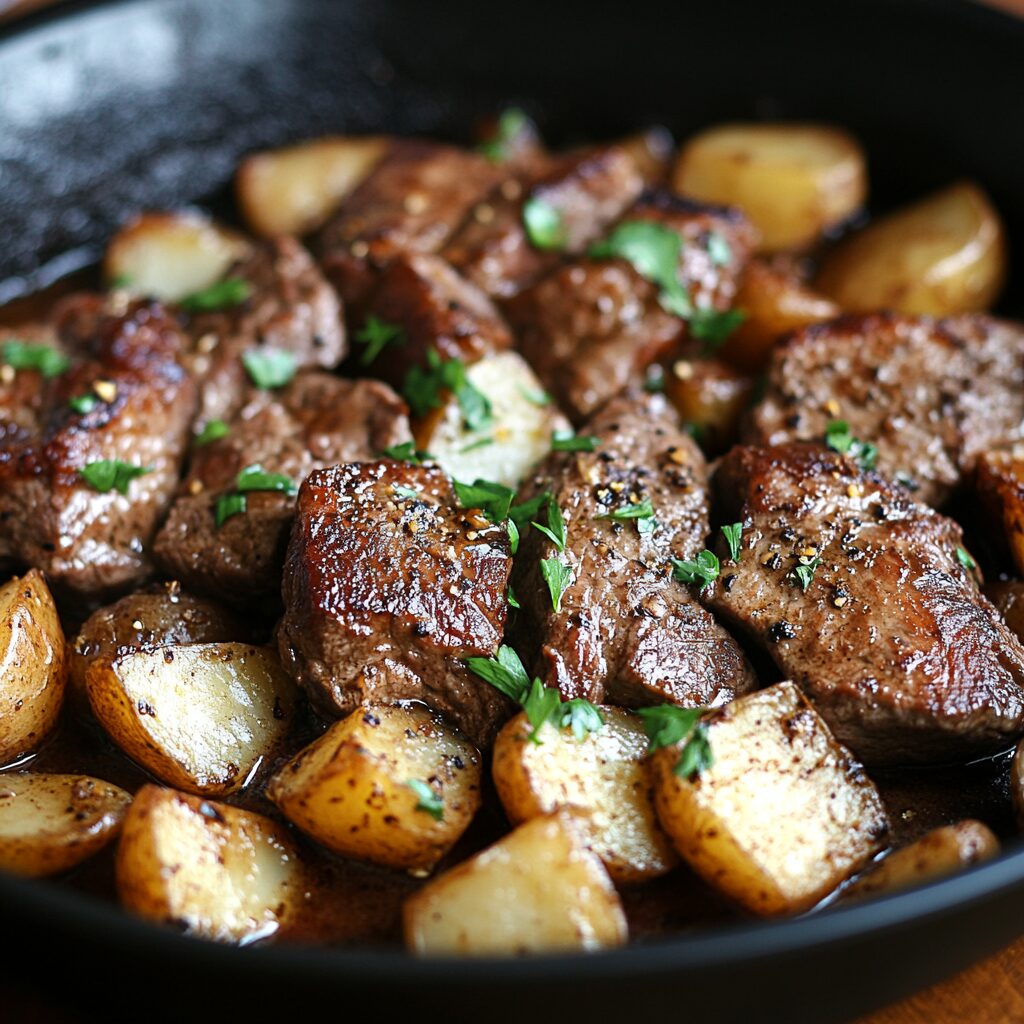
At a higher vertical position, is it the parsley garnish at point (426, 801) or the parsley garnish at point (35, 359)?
the parsley garnish at point (426, 801)

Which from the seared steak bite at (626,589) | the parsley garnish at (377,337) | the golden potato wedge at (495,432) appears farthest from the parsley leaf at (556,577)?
the parsley garnish at (377,337)

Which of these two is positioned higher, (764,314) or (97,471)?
(764,314)

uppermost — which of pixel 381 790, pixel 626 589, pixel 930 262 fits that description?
pixel 930 262

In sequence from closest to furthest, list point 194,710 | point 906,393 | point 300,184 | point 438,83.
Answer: point 194,710, point 906,393, point 300,184, point 438,83

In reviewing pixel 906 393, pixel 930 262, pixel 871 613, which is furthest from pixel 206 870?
pixel 930 262

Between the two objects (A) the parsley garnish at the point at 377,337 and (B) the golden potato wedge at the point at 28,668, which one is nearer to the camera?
(B) the golden potato wedge at the point at 28,668

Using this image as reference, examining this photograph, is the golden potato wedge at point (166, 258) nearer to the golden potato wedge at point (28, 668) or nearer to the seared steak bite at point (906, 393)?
the golden potato wedge at point (28, 668)

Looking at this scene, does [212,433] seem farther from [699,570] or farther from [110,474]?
[699,570]
